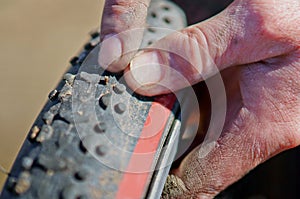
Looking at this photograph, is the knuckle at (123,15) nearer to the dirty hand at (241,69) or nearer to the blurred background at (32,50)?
the dirty hand at (241,69)

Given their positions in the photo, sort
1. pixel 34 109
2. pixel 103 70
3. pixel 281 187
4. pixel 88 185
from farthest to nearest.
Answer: pixel 34 109
pixel 281 187
pixel 103 70
pixel 88 185

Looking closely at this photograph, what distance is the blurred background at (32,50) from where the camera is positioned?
2156 mm

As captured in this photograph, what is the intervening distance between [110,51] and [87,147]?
8.8 inches

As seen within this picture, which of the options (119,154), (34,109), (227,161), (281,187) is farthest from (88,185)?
(34,109)

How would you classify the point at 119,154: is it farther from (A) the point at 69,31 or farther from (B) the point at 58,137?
(A) the point at 69,31

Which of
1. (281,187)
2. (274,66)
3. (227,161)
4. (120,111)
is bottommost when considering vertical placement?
(281,187)

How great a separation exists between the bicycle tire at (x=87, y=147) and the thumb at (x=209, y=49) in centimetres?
4

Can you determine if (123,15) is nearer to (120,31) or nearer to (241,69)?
(120,31)

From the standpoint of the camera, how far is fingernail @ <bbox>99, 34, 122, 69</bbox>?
94 cm

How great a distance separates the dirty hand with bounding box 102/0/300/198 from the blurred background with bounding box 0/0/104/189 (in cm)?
110

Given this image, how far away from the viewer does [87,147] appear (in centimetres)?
80

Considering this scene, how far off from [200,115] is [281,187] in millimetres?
528

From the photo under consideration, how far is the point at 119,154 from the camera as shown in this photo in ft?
2.68

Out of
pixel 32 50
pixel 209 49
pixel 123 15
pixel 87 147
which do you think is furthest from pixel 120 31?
pixel 32 50
